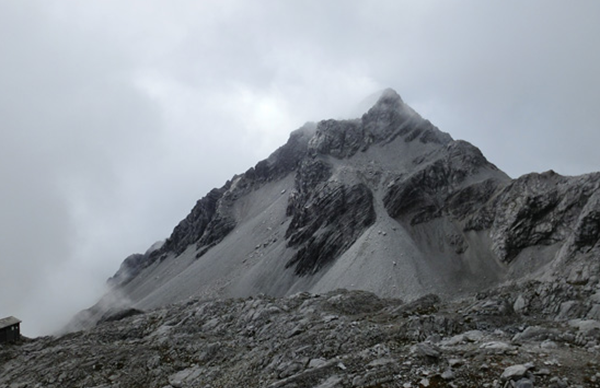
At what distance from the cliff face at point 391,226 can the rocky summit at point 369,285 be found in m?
0.50

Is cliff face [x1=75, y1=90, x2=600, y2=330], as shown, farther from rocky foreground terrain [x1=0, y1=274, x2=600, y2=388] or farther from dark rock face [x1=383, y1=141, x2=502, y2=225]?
rocky foreground terrain [x1=0, y1=274, x2=600, y2=388]

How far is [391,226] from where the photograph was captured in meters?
114

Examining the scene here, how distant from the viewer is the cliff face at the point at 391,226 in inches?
3568

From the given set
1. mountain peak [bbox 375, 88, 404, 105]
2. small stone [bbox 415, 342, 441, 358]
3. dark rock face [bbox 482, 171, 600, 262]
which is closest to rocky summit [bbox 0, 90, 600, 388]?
small stone [bbox 415, 342, 441, 358]

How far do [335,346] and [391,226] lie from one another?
297 ft

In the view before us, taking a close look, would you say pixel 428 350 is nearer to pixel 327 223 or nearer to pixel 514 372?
pixel 514 372

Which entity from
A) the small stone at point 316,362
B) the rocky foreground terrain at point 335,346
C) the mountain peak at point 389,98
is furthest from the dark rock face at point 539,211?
the mountain peak at point 389,98

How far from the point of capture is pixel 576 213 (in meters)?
88.8

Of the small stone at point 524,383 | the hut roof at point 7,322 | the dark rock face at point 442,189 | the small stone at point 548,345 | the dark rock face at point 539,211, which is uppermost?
the hut roof at point 7,322

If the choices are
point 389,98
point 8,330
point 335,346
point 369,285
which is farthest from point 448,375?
point 389,98

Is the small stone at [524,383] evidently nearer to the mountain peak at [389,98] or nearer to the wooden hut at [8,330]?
the wooden hut at [8,330]

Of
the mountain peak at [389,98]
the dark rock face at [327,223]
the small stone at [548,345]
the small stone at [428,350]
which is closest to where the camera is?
the small stone at [548,345]

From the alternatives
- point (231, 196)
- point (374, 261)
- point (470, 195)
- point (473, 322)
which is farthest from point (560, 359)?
point (231, 196)

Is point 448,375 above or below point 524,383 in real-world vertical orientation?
above
